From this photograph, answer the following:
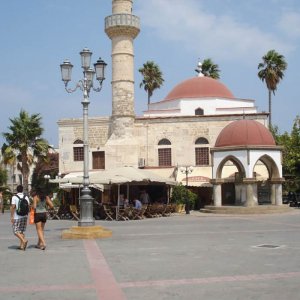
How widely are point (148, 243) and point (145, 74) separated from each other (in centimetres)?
4239

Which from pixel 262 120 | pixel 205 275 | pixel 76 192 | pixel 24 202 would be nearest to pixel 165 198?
pixel 76 192

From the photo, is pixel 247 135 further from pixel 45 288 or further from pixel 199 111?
pixel 45 288

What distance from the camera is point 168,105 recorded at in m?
40.1

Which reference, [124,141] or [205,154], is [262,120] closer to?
[205,154]

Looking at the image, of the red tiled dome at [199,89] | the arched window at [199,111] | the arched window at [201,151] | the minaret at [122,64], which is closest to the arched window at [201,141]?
the arched window at [201,151]

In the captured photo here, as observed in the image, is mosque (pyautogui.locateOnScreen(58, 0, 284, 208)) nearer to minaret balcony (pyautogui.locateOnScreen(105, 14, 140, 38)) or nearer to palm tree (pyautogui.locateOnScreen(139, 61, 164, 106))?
minaret balcony (pyautogui.locateOnScreen(105, 14, 140, 38))

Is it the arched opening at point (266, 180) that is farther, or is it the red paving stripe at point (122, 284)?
the arched opening at point (266, 180)

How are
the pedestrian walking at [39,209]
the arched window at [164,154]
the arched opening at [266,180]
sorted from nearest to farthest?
the pedestrian walking at [39,209] → the arched opening at [266,180] → the arched window at [164,154]

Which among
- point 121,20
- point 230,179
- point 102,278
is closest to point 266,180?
point 230,179

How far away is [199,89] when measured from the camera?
1581 inches

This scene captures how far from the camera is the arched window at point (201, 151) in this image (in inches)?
1410

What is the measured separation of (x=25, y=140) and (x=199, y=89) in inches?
573

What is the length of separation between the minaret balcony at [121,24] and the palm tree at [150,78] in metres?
17.8

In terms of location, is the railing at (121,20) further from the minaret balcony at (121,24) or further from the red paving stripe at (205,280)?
the red paving stripe at (205,280)
